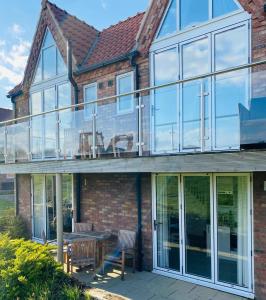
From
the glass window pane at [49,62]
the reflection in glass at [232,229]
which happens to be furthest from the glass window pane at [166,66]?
the glass window pane at [49,62]

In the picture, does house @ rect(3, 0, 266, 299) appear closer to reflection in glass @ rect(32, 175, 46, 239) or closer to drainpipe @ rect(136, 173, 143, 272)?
drainpipe @ rect(136, 173, 143, 272)

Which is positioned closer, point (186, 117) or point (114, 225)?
point (186, 117)

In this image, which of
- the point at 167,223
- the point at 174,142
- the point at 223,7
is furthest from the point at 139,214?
the point at 223,7

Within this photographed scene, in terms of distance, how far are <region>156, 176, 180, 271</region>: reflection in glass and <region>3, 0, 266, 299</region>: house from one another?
0.03 metres

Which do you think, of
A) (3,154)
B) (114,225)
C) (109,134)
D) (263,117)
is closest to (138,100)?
(109,134)

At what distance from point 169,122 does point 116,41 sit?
490 cm

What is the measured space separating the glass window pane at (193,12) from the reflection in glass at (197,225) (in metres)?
3.68

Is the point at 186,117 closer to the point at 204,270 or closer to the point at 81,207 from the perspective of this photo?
the point at 204,270

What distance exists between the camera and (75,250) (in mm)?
7344

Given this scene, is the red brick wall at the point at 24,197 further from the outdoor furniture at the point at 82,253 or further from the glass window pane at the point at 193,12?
the glass window pane at the point at 193,12

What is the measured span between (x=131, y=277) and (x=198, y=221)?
2.15 metres

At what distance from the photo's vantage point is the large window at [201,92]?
538 centimetres

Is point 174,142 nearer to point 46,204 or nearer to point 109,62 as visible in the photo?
point 109,62

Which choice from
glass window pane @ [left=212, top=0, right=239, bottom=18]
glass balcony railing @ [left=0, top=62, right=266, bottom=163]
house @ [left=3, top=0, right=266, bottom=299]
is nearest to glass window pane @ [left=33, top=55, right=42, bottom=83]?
house @ [left=3, top=0, right=266, bottom=299]
